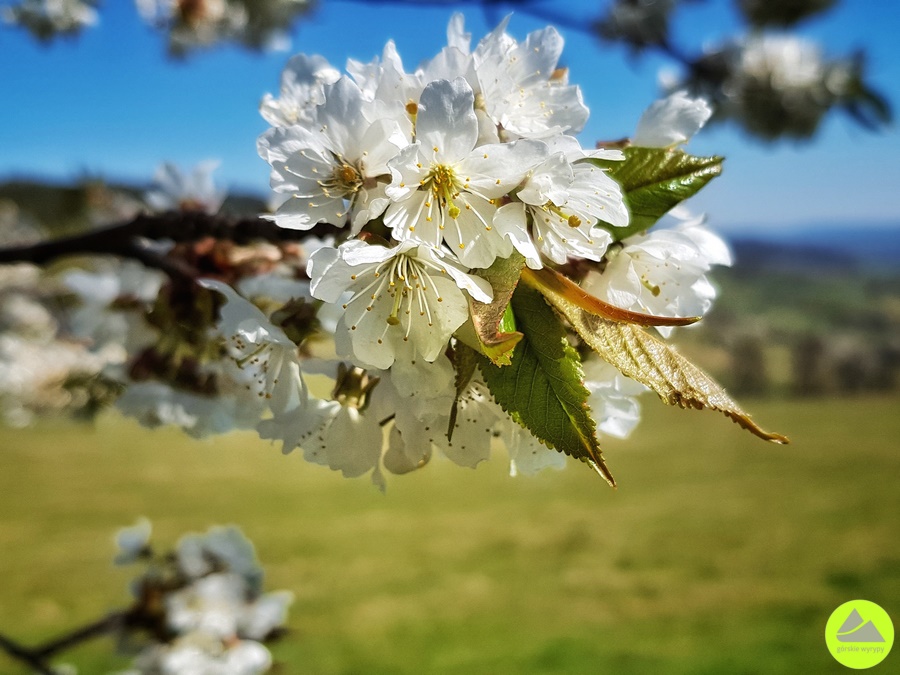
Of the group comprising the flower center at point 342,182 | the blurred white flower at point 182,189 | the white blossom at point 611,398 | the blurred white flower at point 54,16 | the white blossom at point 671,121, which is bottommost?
the white blossom at point 611,398

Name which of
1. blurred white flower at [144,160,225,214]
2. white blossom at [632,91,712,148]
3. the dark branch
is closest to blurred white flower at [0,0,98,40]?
blurred white flower at [144,160,225,214]

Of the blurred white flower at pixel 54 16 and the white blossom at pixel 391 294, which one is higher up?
the blurred white flower at pixel 54 16

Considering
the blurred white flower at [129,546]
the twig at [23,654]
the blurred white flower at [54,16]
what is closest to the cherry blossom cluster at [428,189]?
the twig at [23,654]

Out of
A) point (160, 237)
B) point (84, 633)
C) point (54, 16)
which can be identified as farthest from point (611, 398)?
point (54, 16)

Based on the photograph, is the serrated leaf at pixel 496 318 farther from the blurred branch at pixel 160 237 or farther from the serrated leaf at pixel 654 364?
the blurred branch at pixel 160 237

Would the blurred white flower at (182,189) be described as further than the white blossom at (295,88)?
Yes

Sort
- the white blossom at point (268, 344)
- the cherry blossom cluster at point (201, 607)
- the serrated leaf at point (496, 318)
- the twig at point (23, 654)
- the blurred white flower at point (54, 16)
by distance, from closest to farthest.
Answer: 1. the serrated leaf at point (496, 318)
2. the white blossom at point (268, 344)
3. the twig at point (23, 654)
4. the cherry blossom cluster at point (201, 607)
5. the blurred white flower at point (54, 16)

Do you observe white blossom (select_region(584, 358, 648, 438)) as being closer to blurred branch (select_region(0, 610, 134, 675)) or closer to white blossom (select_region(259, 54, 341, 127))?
white blossom (select_region(259, 54, 341, 127))
